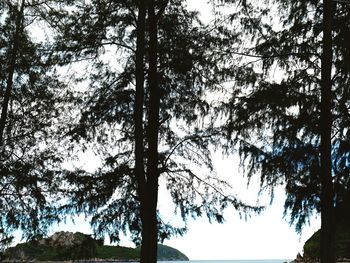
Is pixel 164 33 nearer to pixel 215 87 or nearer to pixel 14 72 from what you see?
pixel 215 87

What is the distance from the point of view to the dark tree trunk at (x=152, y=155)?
915 centimetres

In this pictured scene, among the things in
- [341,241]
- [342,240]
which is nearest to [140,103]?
[342,240]

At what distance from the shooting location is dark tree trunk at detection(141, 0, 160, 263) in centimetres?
915

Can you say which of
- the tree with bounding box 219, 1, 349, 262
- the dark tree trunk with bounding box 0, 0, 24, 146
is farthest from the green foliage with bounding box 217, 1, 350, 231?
the dark tree trunk with bounding box 0, 0, 24, 146

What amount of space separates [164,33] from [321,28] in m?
3.78

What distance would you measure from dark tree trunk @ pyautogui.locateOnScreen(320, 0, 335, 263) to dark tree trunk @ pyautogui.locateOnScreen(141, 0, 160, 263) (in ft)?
10.9

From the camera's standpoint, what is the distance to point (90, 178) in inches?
408

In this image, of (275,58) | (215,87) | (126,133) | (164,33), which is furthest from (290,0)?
(126,133)

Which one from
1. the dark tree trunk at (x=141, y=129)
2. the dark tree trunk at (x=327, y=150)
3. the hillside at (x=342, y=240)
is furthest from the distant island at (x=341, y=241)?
the dark tree trunk at (x=141, y=129)

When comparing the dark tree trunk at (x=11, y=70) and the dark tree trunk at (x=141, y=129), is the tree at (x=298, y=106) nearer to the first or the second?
the dark tree trunk at (x=141, y=129)

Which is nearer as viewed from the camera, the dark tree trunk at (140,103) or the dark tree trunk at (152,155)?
the dark tree trunk at (152,155)

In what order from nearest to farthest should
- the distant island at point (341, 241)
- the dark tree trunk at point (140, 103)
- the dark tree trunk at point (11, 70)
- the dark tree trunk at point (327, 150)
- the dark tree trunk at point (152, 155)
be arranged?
the dark tree trunk at point (327, 150)
the distant island at point (341, 241)
the dark tree trunk at point (152, 155)
the dark tree trunk at point (140, 103)
the dark tree trunk at point (11, 70)

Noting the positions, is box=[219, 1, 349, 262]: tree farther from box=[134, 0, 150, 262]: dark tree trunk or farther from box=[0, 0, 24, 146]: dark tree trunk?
box=[0, 0, 24, 146]: dark tree trunk

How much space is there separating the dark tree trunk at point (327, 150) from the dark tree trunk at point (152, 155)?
3316 millimetres
